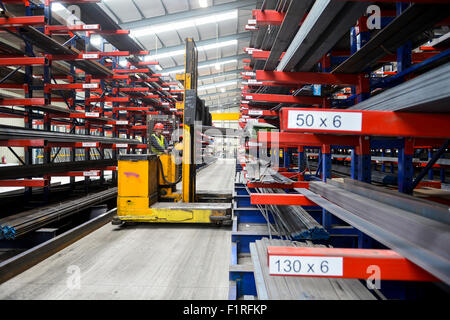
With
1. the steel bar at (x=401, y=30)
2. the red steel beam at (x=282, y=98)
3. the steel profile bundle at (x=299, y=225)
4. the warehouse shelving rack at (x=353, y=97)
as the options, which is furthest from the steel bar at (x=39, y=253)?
the steel bar at (x=401, y=30)

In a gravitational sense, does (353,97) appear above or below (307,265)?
above

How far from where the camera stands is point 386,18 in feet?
9.48

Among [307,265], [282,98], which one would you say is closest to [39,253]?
[307,265]

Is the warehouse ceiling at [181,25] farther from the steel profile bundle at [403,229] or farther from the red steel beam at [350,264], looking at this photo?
the red steel beam at [350,264]

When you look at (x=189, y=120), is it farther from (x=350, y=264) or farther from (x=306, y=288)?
(x=350, y=264)

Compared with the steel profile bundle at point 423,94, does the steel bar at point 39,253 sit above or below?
below

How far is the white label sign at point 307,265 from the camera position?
1053 millimetres

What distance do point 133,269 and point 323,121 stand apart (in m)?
2.44

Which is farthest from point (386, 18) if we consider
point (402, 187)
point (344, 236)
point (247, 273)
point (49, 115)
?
point (49, 115)

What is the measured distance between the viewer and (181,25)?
11.0 meters

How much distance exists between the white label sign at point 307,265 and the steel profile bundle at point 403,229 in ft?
0.88

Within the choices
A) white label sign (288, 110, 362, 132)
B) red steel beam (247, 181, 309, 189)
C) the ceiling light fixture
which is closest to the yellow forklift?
red steel beam (247, 181, 309, 189)

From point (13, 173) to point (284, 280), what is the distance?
11.4 ft
